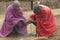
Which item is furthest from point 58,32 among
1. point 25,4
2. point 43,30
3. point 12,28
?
point 25,4

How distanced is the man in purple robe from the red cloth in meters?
0.65

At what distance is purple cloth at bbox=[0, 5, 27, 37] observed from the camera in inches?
407

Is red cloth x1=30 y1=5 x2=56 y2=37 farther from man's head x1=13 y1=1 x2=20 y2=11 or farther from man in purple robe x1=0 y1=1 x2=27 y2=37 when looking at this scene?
man's head x1=13 y1=1 x2=20 y2=11

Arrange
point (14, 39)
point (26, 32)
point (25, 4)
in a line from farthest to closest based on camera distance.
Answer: point (25, 4)
point (26, 32)
point (14, 39)

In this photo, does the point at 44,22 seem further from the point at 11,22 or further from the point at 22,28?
the point at 11,22

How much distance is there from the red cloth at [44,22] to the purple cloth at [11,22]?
2.18ft

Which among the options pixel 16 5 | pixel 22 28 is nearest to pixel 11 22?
pixel 22 28

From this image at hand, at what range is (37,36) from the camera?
33.4ft

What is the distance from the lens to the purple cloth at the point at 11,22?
1034 cm

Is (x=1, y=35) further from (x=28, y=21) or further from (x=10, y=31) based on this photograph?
(x=28, y=21)

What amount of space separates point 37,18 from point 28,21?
0.42m

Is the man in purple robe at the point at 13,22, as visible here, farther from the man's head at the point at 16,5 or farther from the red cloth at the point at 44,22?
the red cloth at the point at 44,22

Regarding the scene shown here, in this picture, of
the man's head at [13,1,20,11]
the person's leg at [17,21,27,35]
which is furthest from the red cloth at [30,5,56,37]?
the man's head at [13,1,20,11]

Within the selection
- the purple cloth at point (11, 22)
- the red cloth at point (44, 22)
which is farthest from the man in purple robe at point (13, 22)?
the red cloth at point (44, 22)
